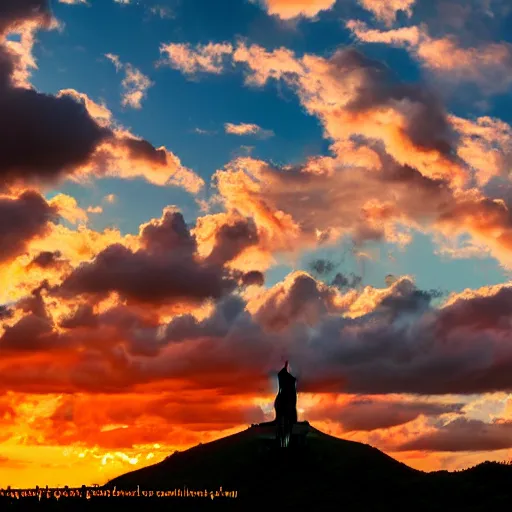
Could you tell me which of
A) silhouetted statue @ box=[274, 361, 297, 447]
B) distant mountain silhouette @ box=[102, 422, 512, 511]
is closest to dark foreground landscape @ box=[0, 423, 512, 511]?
distant mountain silhouette @ box=[102, 422, 512, 511]

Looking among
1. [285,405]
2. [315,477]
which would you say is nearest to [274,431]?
[285,405]

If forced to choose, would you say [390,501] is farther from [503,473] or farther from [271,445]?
[271,445]

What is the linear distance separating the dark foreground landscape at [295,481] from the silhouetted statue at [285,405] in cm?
149

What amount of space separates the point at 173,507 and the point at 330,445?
27.2m

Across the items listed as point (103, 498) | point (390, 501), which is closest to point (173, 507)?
point (103, 498)

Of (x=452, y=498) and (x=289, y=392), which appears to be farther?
(x=289, y=392)

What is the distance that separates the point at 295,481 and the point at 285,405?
12807mm

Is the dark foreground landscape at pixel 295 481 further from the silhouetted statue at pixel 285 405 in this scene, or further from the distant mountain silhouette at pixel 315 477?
the silhouetted statue at pixel 285 405

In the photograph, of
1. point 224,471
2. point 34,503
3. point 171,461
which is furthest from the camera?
point 171,461

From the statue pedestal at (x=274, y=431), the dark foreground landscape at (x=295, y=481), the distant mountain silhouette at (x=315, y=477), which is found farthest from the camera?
the statue pedestal at (x=274, y=431)

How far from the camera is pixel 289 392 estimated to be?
A: 343 ft

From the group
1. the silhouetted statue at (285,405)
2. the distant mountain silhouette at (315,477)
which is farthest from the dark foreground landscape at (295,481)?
the silhouetted statue at (285,405)

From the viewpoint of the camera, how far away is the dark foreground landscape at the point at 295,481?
83.2 m

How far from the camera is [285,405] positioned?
103562mm
